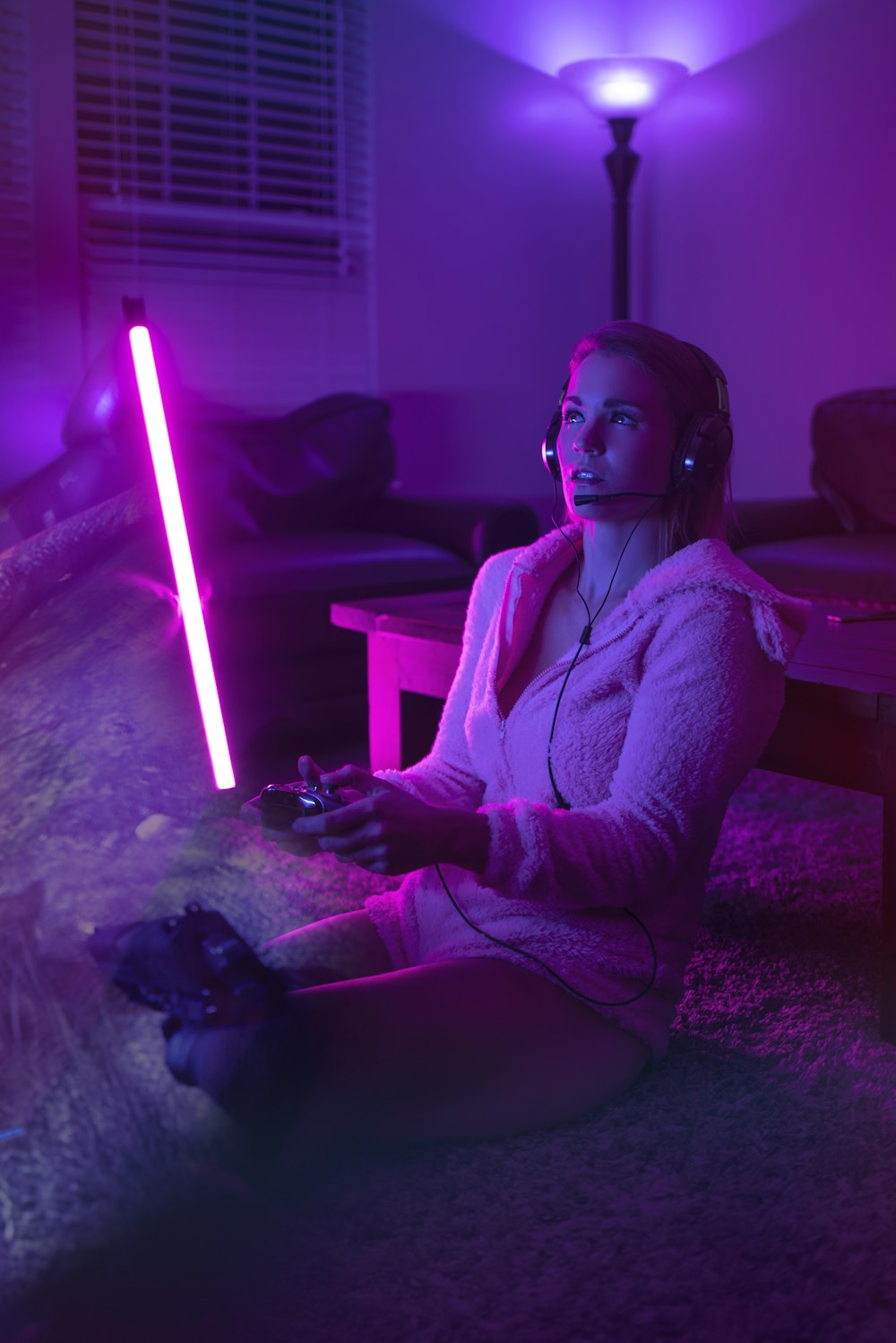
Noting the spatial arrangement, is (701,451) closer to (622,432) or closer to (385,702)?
(622,432)

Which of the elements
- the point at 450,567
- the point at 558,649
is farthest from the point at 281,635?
the point at 558,649

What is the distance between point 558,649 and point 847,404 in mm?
2500

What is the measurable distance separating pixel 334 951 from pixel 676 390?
0.69m

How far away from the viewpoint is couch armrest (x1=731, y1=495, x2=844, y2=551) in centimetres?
338

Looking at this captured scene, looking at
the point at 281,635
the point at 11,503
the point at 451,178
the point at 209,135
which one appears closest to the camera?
the point at 281,635

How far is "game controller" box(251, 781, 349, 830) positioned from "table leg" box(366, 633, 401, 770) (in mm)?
1021

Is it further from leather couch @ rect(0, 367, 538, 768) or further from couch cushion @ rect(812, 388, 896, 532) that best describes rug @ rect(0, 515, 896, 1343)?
couch cushion @ rect(812, 388, 896, 532)

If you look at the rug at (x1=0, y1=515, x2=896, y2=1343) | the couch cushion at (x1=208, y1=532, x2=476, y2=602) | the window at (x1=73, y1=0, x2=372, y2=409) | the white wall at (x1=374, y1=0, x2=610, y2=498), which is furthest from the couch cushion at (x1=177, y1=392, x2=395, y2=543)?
the rug at (x1=0, y1=515, x2=896, y2=1343)

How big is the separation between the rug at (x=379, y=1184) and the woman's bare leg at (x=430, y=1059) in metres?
0.07

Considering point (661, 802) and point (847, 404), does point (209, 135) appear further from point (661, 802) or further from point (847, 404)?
point (661, 802)

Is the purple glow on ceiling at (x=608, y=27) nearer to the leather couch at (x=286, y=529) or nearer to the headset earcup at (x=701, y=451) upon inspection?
the leather couch at (x=286, y=529)

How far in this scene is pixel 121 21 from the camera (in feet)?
11.7

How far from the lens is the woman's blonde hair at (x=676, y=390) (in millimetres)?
1211

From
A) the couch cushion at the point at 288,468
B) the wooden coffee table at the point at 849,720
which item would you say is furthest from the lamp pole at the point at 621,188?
the wooden coffee table at the point at 849,720
